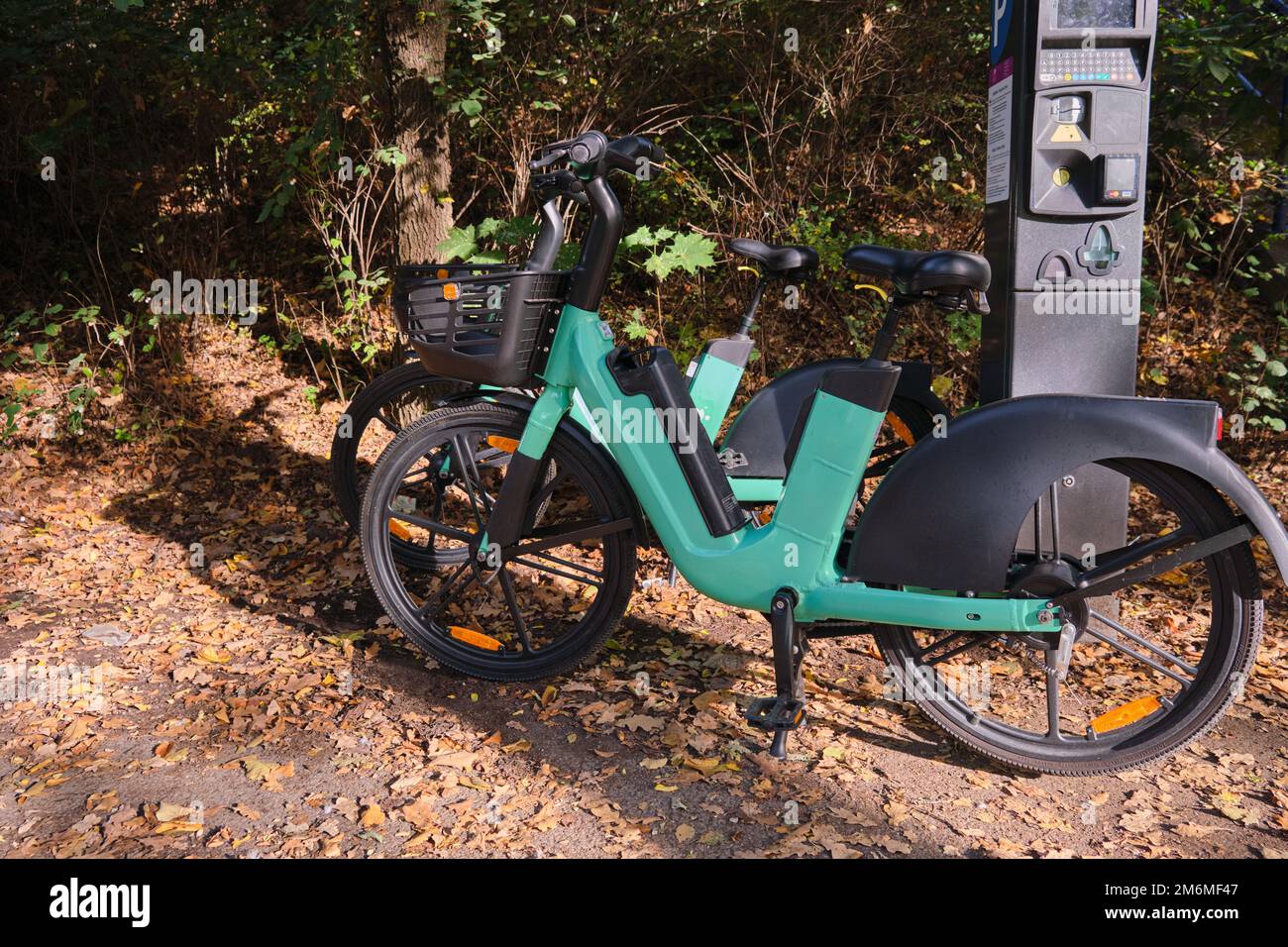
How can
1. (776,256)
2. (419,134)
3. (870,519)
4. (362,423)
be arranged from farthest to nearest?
1. (419,134)
2. (362,423)
3. (776,256)
4. (870,519)

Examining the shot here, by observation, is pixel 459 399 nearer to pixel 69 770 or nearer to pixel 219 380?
pixel 69 770

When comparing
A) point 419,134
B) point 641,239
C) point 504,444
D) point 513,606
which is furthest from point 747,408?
point 419,134

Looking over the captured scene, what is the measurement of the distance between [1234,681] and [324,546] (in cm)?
338

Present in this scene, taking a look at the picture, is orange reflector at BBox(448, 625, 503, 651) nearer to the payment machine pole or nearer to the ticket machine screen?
the payment machine pole

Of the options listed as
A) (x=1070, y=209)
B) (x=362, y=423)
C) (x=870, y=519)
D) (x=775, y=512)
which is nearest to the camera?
(x=870, y=519)

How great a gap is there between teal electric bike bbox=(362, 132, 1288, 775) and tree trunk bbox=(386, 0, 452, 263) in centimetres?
216

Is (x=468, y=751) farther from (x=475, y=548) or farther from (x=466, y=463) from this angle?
(x=466, y=463)

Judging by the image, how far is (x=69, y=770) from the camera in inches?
110

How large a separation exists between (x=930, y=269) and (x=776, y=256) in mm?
1278

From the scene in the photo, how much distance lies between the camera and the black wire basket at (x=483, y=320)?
115 inches

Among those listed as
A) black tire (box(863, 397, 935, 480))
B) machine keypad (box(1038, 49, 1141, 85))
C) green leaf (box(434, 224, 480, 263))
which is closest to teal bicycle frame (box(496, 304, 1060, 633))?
black tire (box(863, 397, 935, 480))

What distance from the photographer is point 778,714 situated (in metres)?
2.71

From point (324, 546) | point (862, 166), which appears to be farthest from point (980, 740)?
point (862, 166)

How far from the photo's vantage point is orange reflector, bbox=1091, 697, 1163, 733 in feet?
8.85
